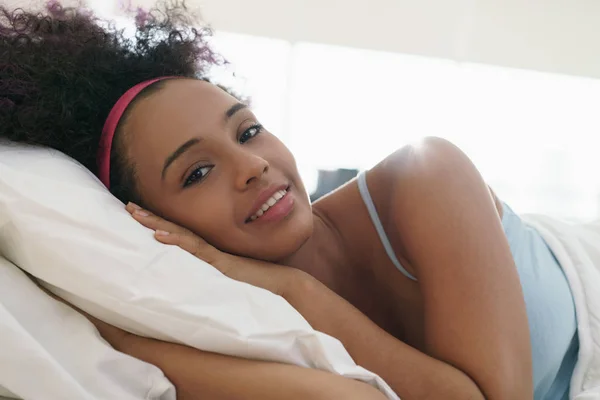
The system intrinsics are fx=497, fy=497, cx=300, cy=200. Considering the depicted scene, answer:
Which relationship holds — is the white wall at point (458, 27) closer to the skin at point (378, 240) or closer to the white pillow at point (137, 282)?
the skin at point (378, 240)

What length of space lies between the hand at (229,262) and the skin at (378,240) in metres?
0.02

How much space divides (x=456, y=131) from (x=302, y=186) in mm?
1907

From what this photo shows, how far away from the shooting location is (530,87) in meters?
2.57

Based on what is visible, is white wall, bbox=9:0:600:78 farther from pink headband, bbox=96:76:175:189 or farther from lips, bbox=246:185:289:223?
lips, bbox=246:185:289:223

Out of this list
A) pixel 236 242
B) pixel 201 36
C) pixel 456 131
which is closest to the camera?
pixel 236 242

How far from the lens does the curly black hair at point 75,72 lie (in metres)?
0.81

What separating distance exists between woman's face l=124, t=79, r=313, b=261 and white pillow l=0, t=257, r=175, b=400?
0.75 ft

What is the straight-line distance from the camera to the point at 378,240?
860mm

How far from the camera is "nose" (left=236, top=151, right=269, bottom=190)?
73 centimetres

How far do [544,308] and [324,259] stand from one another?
1.19 ft

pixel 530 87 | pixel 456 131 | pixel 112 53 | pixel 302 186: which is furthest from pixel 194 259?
pixel 530 87

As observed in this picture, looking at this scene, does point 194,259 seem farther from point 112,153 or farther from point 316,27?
point 316,27

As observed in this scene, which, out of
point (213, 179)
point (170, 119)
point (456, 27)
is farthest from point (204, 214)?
point (456, 27)

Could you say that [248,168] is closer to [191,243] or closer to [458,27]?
[191,243]
